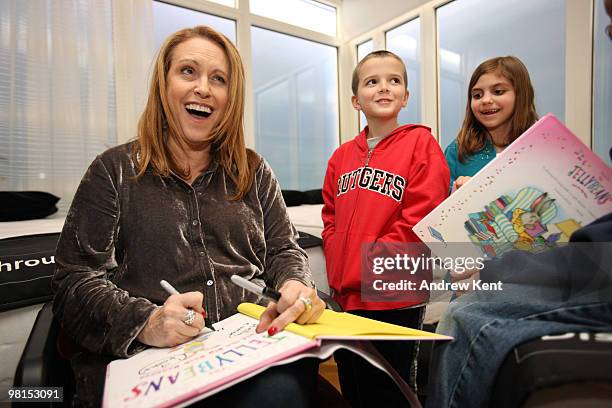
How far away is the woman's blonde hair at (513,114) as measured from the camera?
1.21m

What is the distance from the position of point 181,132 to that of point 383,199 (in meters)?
0.55

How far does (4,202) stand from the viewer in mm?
1814

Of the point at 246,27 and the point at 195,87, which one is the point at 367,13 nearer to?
the point at 246,27

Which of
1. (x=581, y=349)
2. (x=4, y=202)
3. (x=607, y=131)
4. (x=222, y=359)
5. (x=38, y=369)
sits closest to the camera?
(x=581, y=349)

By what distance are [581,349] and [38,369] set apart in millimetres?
757

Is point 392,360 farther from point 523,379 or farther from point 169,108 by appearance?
point 169,108

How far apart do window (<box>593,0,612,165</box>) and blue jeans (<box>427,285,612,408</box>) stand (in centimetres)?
201

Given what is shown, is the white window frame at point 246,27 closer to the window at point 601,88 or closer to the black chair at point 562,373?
the window at point 601,88

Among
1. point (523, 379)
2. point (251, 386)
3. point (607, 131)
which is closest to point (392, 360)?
point (251, 386)

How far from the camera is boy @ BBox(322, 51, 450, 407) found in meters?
0.95

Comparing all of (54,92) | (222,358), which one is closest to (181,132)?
(222,358)

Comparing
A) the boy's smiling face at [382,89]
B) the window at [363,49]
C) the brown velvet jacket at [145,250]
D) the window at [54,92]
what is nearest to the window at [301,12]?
the window at [363,49]

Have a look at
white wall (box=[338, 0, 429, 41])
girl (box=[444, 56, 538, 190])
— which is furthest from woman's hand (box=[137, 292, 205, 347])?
white wall (box=[338, 0, 429, 41])

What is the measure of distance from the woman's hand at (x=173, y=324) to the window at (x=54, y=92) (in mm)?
1900
